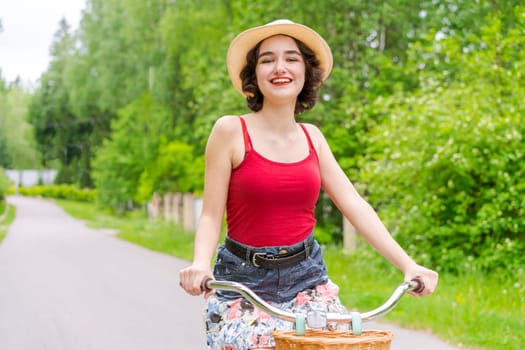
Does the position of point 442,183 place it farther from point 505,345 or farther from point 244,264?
point 244,264

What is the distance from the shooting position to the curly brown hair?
3010 millimetres

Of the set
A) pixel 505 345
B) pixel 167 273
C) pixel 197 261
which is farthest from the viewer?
pixel 167 273

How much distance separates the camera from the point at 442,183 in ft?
35.6

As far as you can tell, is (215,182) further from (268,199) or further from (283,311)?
(283,311)

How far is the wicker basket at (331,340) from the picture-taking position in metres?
2.21

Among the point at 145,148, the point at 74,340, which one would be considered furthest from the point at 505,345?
the point at 145,148

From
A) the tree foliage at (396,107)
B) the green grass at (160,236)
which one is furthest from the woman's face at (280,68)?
the green grass at (160,236)

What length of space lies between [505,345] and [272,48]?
14.2 feet

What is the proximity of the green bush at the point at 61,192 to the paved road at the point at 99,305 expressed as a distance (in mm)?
40233

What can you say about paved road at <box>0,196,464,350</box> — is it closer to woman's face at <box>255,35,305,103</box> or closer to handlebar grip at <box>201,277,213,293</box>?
woman's face at <box>255,35,305,103</box>

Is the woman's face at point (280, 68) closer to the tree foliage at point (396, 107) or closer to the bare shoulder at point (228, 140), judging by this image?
the bare shoulder at point (228, 140)

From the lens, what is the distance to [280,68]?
9.53 feet

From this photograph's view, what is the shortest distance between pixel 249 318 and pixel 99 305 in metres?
7.87

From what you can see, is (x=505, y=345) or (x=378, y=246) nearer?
(x=378, y=246)
